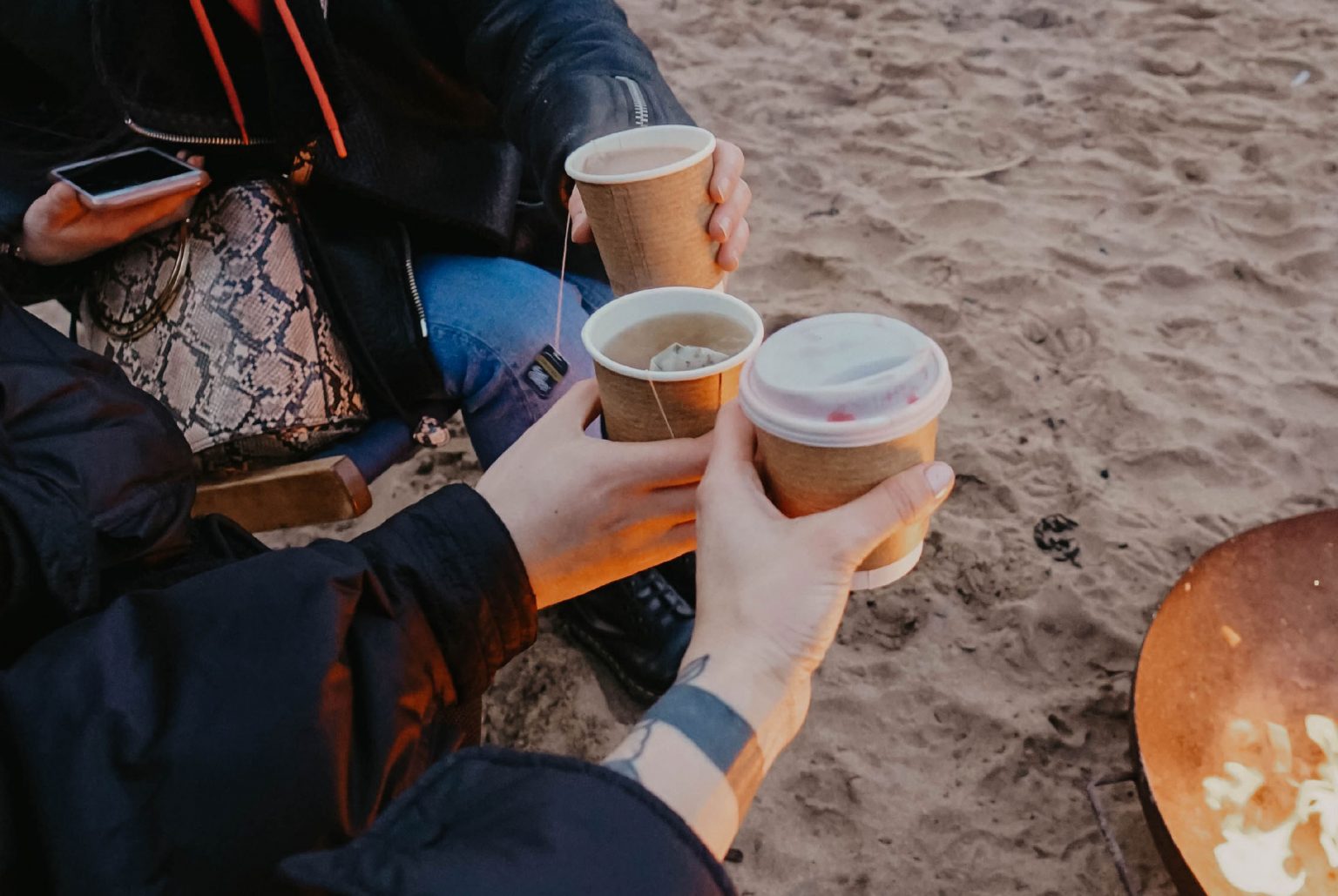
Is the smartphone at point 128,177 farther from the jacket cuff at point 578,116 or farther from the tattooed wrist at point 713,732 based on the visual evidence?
the tattooed wrist at point 713,732

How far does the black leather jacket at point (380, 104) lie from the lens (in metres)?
1.70

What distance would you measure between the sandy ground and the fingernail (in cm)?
122

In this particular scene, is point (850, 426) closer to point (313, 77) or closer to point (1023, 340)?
point (313, 77)

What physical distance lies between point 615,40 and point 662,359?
101 cm

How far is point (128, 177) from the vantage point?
1748 mm

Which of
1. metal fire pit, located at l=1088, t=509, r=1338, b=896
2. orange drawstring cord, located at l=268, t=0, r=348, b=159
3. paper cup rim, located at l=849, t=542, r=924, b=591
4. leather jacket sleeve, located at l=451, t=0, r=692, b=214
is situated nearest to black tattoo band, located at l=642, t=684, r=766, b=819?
paper cup rim, located at l=849, t=542, r=924, b=591

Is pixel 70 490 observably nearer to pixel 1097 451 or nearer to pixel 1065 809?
pixel 1065 809

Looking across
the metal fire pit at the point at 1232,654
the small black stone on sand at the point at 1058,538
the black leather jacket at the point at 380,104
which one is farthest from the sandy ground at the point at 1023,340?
the black leather jacket at the point at 380,104

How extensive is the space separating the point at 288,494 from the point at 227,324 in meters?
0.37

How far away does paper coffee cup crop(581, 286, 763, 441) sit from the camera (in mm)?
1212

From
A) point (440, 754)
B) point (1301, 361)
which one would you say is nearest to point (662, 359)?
point (440, 754)

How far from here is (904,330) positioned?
1.13 m

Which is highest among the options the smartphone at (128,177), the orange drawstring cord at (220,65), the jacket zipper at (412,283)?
the orange drawstring cord at (220,65)

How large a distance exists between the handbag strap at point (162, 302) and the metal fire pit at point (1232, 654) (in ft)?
6.36
